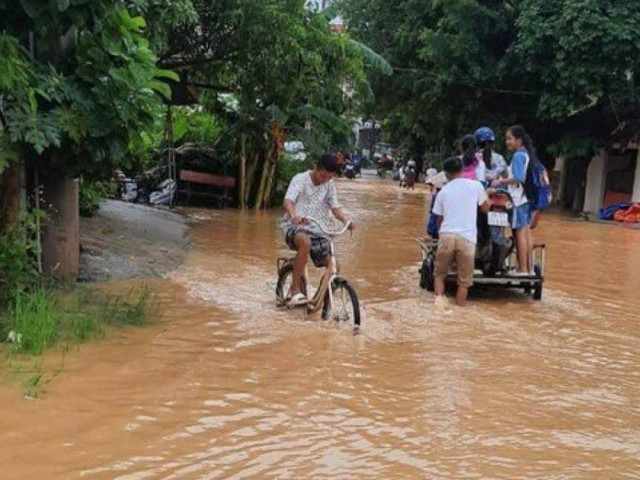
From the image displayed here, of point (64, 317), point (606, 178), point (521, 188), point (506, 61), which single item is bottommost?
point (64, 317)

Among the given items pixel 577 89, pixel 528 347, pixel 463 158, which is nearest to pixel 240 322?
pixel 528 347

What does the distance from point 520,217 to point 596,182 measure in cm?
1789

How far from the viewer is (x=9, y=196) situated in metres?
7.01

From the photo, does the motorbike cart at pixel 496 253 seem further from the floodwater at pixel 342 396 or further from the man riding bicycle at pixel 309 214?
the man riding bicycle at pixel 309 214

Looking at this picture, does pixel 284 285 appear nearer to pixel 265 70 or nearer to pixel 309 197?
pixel 309 197

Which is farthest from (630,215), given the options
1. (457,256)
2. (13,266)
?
(13,266)

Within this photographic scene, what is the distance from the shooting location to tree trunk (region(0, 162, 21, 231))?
6945mm

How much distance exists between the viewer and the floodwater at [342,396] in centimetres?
420

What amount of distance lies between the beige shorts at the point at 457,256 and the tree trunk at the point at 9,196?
4.15 m

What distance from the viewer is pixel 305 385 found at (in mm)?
5477

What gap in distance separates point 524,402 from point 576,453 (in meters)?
0.87

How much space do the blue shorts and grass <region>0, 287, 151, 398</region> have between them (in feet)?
13.8

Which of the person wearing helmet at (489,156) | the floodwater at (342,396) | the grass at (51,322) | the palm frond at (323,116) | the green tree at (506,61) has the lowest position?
the floodwater at (342,396)

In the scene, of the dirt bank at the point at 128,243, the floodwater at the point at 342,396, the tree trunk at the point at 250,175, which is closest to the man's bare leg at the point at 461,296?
the floodwater at the point at 342,396
